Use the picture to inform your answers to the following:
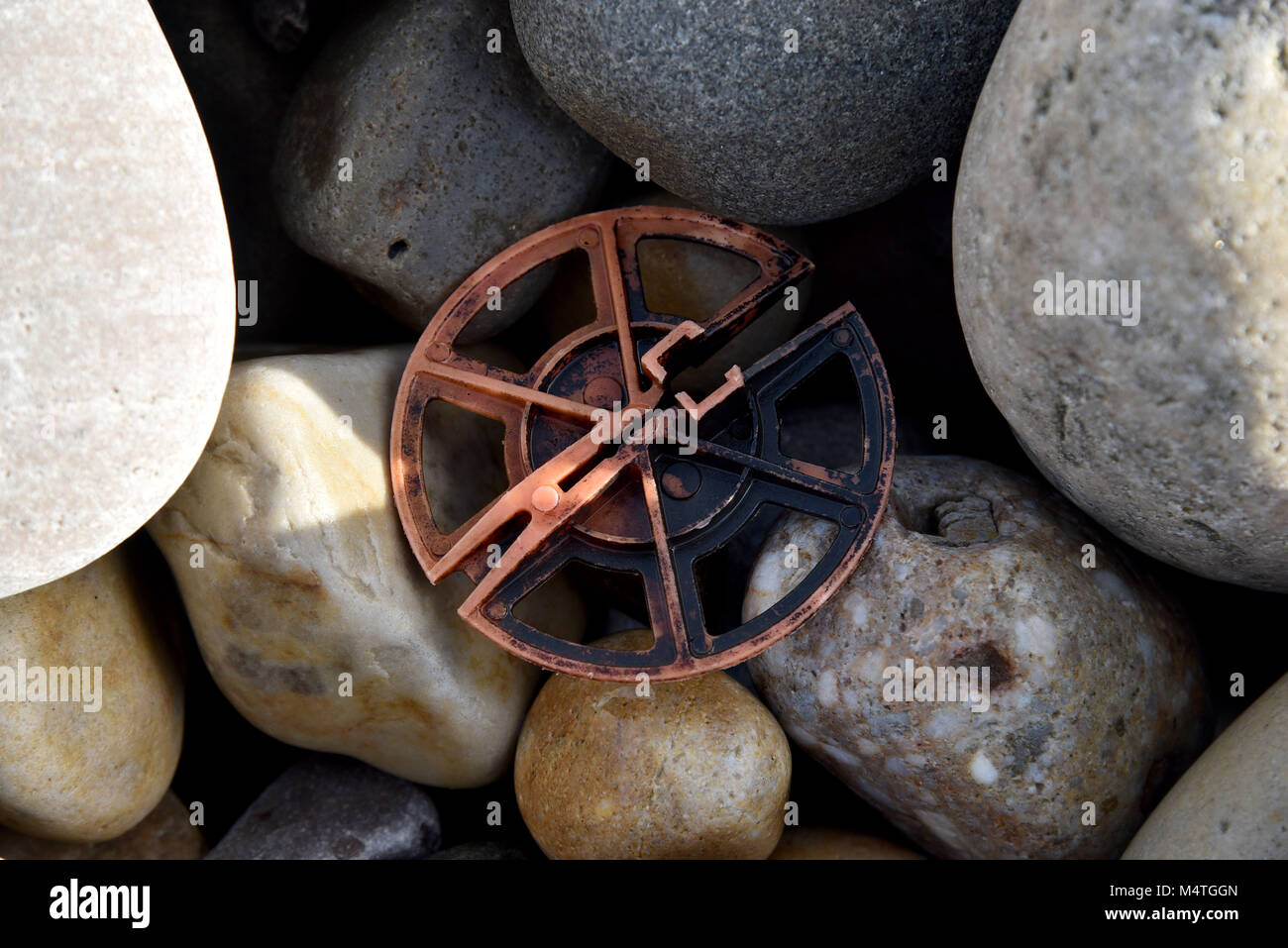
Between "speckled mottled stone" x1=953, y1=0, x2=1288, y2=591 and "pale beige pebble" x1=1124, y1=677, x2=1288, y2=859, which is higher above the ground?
"speckled mottled stone" x1=953, y1=0, x2=1288, y2=591

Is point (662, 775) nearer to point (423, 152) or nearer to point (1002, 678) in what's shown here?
point (1002, 678)

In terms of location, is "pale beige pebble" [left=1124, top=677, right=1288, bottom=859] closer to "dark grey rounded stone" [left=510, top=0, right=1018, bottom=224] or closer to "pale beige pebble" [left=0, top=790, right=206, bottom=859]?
"dark grey rounded stone" [left=510, top=0, right=1018, bottom=224]

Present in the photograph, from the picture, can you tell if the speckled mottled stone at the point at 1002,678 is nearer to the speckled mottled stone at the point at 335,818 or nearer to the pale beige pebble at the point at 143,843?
the speckled mottled stone at the point at 335,818

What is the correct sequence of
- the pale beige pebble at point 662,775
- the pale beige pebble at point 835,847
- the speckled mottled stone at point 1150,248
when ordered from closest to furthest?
the speckled mottled stone at point 1150,248, the pale beige pebble at point 662,775, the pale beige pebble at point 835,847

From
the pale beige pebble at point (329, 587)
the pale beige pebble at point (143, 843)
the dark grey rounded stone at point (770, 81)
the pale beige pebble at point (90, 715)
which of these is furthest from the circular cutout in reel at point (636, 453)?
the pale beige pebble at point (143, 843)

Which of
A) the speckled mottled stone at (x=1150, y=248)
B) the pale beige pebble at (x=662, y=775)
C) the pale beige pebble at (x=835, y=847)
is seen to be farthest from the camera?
the pale beige pebble at (x=835, y=847)

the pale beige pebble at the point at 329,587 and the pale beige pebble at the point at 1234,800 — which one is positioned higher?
the pale beige pebble at the point at 329,587

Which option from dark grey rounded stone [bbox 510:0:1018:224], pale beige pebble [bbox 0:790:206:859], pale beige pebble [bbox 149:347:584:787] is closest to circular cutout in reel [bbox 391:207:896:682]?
pale beige pebble [bbox 149:347:584:787]
